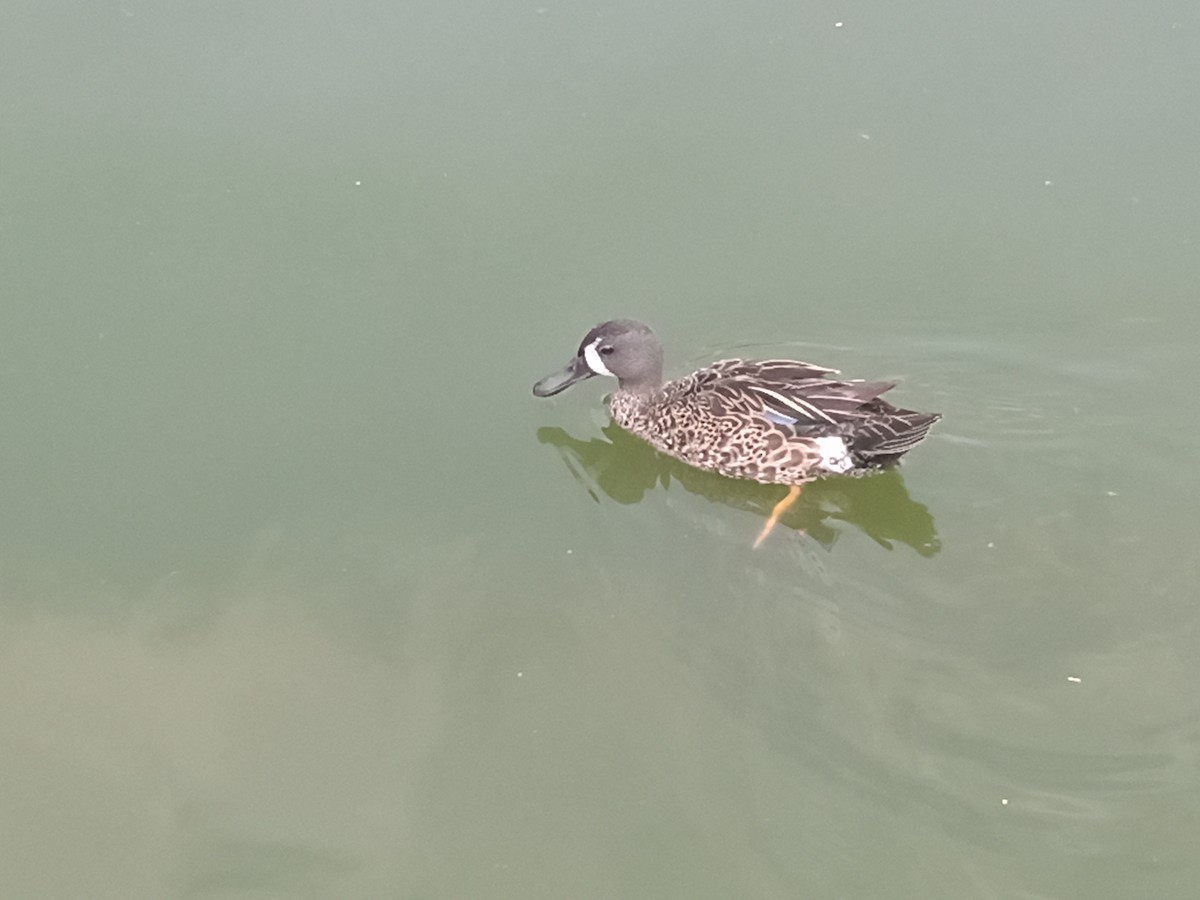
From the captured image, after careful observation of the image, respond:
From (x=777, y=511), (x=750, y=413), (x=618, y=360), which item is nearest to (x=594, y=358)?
(x=618, y=360)

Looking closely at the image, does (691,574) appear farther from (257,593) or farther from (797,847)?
(257,593)

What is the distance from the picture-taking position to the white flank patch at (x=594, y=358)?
4.18 metres

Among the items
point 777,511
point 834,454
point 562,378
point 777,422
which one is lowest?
point 777,511

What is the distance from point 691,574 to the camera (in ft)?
12.4

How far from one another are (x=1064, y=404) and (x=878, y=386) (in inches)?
31.2

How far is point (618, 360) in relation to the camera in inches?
166

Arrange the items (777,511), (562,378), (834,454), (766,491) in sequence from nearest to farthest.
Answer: (834,454)
(777,511)
(766,491)
(562,378)

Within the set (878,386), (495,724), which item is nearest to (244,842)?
(495,724)

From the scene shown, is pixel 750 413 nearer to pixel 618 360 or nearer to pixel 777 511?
pixel 777 511

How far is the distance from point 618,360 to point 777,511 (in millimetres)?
747

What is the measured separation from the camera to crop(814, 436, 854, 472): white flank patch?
3850 mm

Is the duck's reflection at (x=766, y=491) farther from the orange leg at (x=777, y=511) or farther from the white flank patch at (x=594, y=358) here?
the white flank patch at (x=594, y=358)

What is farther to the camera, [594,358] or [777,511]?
[594,358]

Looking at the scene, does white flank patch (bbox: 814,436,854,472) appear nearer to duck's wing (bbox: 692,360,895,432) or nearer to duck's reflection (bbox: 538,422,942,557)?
duck's wing (bbox: 692,360,895,432)
